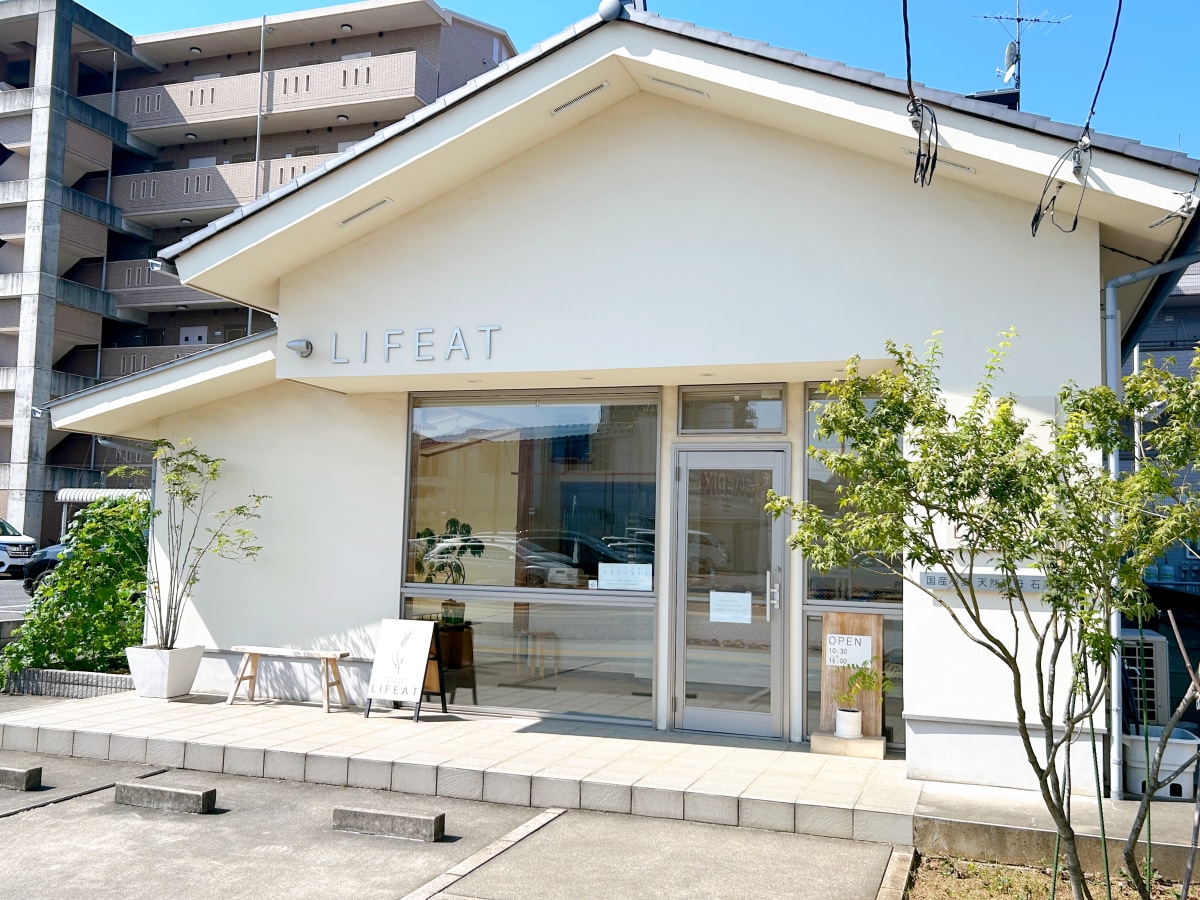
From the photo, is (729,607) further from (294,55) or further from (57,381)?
(294,55)

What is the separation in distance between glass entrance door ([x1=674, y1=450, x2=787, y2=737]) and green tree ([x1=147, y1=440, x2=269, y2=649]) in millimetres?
4517

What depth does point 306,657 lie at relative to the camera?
33.4ft

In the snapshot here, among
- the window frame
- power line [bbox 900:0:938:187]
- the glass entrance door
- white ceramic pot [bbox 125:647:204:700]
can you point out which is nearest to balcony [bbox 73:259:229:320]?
white ceramic pot [bbox 125:647:204:700]

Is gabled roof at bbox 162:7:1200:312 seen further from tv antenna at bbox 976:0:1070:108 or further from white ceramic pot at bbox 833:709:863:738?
white ceramic pot at bbox 833:709:863:738

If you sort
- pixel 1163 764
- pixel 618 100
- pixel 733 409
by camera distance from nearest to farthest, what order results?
1. pixel 1163 764
2. pixel 618 100
3. pixel 733 409

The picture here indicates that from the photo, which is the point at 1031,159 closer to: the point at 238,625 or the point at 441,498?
the point at 441,498

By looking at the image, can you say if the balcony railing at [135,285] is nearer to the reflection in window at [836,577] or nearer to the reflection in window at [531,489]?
the reflection in window at [531,489]

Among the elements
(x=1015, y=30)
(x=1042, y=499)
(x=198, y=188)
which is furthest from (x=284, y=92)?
(x=1042, y=499)

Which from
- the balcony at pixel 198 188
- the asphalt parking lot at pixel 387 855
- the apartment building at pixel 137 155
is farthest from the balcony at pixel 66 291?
the asphalt parking lot at pixel 387 855

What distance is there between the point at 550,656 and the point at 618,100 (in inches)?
199

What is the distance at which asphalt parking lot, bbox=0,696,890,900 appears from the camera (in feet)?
18.2

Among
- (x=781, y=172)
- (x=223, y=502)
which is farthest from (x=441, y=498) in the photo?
(x=781, y=172)

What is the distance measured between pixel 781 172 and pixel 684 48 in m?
1.22

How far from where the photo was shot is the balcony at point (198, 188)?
33.5 metres
